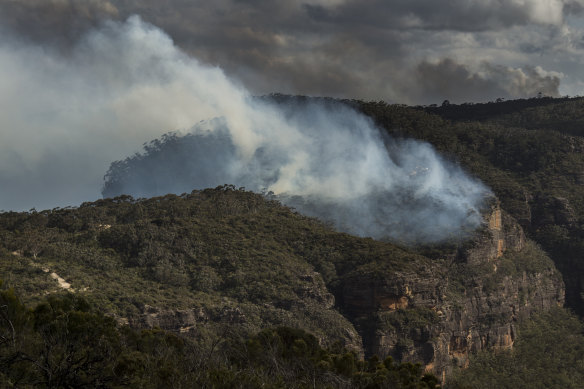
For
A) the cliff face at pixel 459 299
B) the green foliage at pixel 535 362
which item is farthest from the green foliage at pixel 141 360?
the green foliage at pixel 535 362

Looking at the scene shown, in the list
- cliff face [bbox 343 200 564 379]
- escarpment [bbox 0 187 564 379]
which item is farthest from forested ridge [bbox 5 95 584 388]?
cliff face [bbox 343 200 564 379]

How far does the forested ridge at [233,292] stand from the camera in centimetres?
3881

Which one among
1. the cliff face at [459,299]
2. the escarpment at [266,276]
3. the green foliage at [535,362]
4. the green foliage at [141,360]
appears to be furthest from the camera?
the green foliage at [535,362]

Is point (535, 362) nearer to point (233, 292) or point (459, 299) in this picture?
point (459, 299)

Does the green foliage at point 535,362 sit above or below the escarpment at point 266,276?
below

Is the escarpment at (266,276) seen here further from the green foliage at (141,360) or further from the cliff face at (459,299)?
the green foliage at (141,360)

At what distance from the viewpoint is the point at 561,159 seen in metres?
155

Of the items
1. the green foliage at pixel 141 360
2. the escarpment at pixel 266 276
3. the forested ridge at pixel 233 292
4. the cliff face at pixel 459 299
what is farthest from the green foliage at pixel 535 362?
the green foliage at pixel 141 360

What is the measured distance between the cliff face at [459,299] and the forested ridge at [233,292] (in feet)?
1.66

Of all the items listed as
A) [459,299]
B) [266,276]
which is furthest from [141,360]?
[459,299]

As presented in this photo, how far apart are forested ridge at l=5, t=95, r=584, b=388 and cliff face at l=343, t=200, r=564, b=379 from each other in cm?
51

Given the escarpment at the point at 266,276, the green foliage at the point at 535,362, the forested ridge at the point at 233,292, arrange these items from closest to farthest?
the forested ridge at the point at 233,292 → the escarpment at the point at 266,276 → the green foliage at the point at 535,362

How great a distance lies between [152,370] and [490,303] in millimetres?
80652

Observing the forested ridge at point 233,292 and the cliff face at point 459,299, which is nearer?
the forested ridge at point 233,292
